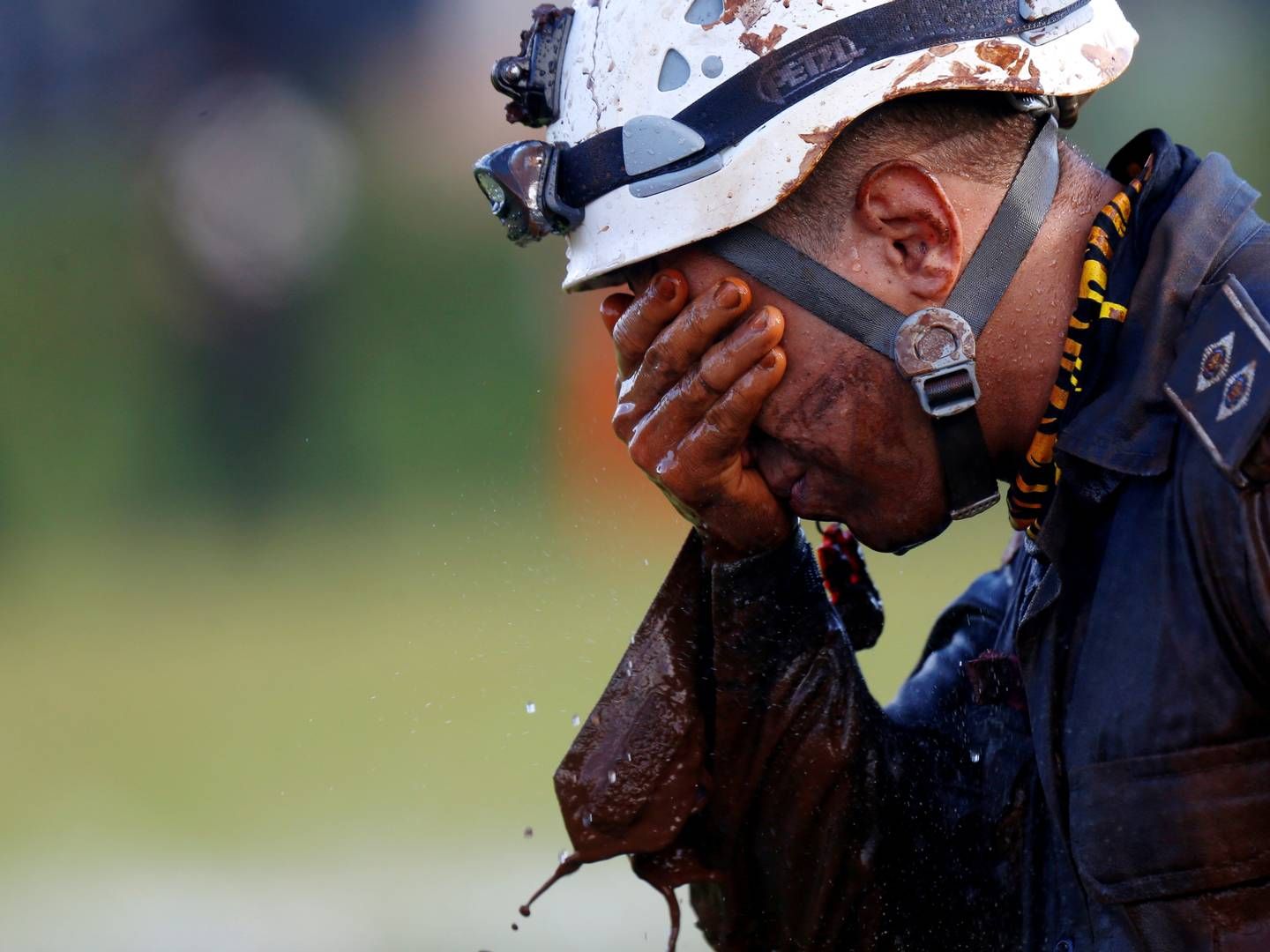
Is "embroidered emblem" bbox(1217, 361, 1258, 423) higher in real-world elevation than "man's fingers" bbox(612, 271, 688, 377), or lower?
lower

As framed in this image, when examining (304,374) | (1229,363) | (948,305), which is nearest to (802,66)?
(948,305)

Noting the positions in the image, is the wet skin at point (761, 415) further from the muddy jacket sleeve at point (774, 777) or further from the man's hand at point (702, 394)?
the muddy jacket sleeve at point (774, 777)

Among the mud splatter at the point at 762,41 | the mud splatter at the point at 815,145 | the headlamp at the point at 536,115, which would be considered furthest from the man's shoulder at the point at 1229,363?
the headlamp at the point at 536,115

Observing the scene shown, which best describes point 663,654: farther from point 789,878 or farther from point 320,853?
point 320,853

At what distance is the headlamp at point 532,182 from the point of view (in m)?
2.26

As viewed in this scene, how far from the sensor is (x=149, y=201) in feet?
26.2

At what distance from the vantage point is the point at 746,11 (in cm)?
208

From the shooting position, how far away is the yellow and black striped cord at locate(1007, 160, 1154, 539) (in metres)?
2.01

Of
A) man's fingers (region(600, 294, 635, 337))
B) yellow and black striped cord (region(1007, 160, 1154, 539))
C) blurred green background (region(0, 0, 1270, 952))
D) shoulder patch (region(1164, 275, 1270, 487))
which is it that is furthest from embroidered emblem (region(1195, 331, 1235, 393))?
blurred green background (region(0, 0, 1270, 952))

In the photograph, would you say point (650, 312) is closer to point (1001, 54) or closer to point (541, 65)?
point (541, 65)

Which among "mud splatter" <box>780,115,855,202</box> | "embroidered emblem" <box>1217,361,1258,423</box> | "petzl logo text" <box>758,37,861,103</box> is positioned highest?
"petzl logo text" <box>758,37,861,103</box>

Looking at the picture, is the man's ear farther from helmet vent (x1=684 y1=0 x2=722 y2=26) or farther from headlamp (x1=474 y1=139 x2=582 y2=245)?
headlamp (x1=474 y1=139 x2=582 y2=245)

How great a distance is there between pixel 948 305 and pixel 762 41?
0.46 m

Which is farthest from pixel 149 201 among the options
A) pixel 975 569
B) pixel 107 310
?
pixel 975 569
